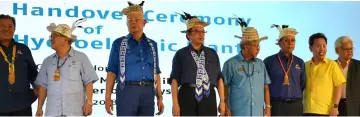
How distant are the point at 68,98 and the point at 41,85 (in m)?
0.28

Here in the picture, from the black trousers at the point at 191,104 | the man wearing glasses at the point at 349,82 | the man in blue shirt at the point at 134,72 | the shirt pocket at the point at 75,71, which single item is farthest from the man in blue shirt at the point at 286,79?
the shirt pocket at the point at 75,71

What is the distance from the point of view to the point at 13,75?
4355 millimetres

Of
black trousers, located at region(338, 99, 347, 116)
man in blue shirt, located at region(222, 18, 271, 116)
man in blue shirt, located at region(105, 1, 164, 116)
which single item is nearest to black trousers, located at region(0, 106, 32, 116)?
man in blue shirt, located at region(105, 1, 164, 116)

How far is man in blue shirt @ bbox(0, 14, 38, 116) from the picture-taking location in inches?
170

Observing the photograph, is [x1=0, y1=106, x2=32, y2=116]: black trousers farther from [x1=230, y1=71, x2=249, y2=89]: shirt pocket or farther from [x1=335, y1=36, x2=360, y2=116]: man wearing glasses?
[x1=335, y1=36, x2=360, y2=116]: man wearing glasses

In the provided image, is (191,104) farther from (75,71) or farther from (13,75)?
(13,75)

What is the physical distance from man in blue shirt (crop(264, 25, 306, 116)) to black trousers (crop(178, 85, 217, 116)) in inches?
28.4

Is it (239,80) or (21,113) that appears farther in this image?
(239,80)

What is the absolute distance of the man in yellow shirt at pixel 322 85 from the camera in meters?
4.96

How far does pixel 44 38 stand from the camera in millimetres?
5461

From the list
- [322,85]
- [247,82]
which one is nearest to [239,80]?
[247,82]

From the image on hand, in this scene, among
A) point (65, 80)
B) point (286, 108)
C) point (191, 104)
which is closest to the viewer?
point (65, 80)

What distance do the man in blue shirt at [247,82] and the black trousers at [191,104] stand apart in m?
0.27

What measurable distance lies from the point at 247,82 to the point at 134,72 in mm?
1006
